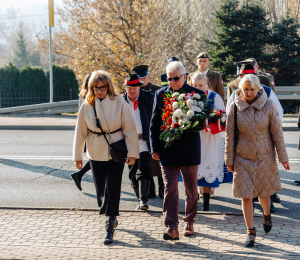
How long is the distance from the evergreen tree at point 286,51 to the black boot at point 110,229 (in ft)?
58.5

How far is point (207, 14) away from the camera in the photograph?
2175cm

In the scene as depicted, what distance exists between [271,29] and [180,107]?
726 inches

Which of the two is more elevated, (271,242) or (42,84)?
(42,84)

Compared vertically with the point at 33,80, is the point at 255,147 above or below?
below

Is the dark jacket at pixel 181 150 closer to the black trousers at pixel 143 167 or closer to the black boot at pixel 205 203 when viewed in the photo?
the black trousers at pixel 143 167

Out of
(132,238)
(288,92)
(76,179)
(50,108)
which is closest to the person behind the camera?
(132,238)

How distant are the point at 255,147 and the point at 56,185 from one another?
3972 millimetres

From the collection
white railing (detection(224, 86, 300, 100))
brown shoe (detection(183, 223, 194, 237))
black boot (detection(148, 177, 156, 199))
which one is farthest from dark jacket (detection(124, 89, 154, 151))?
white railing (detection(224, 86, 300, 100))

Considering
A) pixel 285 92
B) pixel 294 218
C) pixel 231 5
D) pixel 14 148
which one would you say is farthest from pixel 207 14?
pixel 294 218

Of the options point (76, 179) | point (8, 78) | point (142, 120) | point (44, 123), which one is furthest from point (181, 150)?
point (8, 78)

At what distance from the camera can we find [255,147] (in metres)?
4.25

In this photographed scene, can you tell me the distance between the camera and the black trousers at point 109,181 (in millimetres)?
4570

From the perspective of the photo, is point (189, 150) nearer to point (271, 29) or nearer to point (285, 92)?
point (285, 92)

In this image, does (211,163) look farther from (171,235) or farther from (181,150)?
(171,235)
